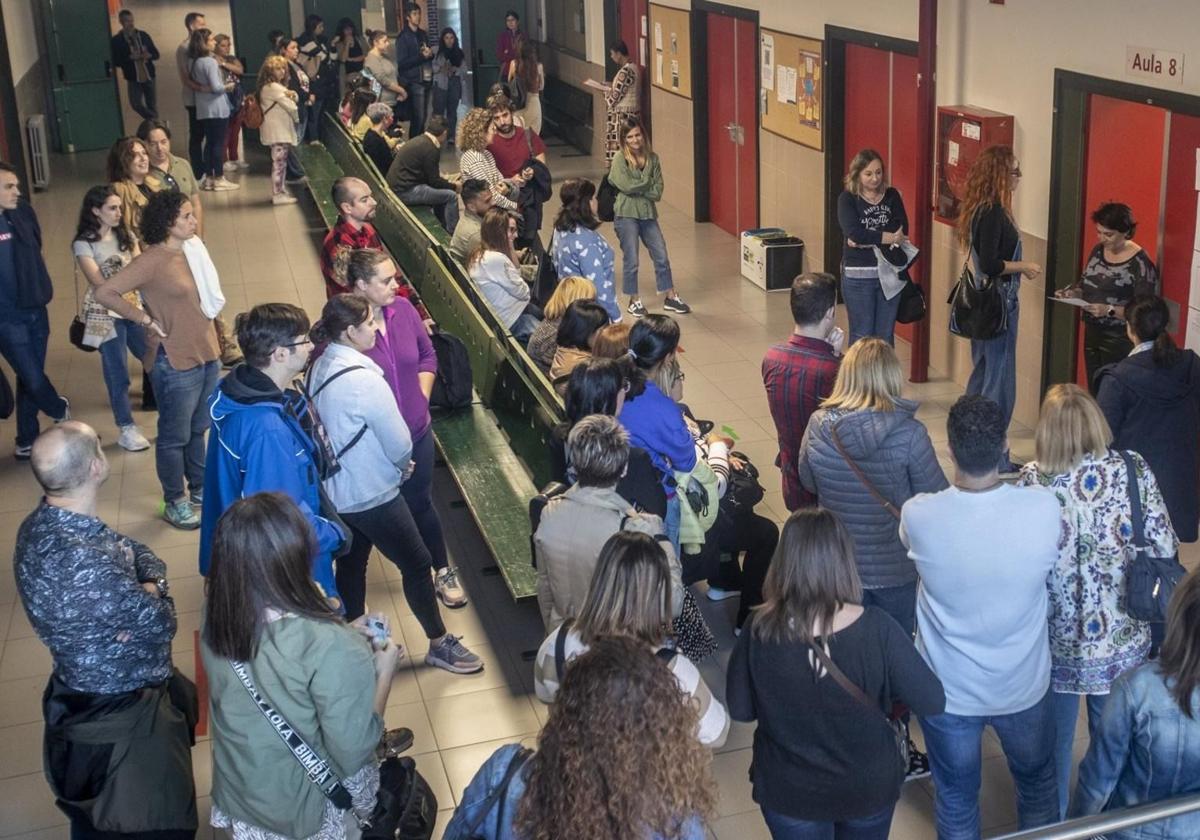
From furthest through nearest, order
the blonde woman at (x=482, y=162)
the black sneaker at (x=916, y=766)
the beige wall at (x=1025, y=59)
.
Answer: the blonde woman at (x=482, y=162)
the beige wall at (x=1025, y=59)
the black sneaker at (x=916, y=766)

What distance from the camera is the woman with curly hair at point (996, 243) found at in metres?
8.07

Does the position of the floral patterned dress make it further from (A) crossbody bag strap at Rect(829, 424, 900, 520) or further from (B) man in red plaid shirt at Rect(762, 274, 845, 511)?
(B) man in red plaid shirt at Rect(762, 274, 845, 511)

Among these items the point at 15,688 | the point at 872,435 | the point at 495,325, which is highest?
the point at 872,435

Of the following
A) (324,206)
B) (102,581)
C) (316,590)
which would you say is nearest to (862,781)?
(316,590)

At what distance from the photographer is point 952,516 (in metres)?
4.10

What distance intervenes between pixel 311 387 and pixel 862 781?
106 inches

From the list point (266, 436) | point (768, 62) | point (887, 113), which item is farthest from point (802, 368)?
point (768, 62)

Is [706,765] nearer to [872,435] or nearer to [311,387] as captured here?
[872,435]

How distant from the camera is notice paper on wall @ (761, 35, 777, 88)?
12.5 metres

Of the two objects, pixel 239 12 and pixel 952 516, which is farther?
pixel 239 12

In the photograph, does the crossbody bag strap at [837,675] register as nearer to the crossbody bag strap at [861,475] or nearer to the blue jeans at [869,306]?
the crossbody bag strap at [861,475]

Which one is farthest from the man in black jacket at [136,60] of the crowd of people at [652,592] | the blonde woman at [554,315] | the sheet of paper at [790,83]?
the blonde woman at [554,315]

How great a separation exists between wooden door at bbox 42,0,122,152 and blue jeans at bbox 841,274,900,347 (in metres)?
13.7

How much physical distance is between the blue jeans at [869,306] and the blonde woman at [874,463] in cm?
407
